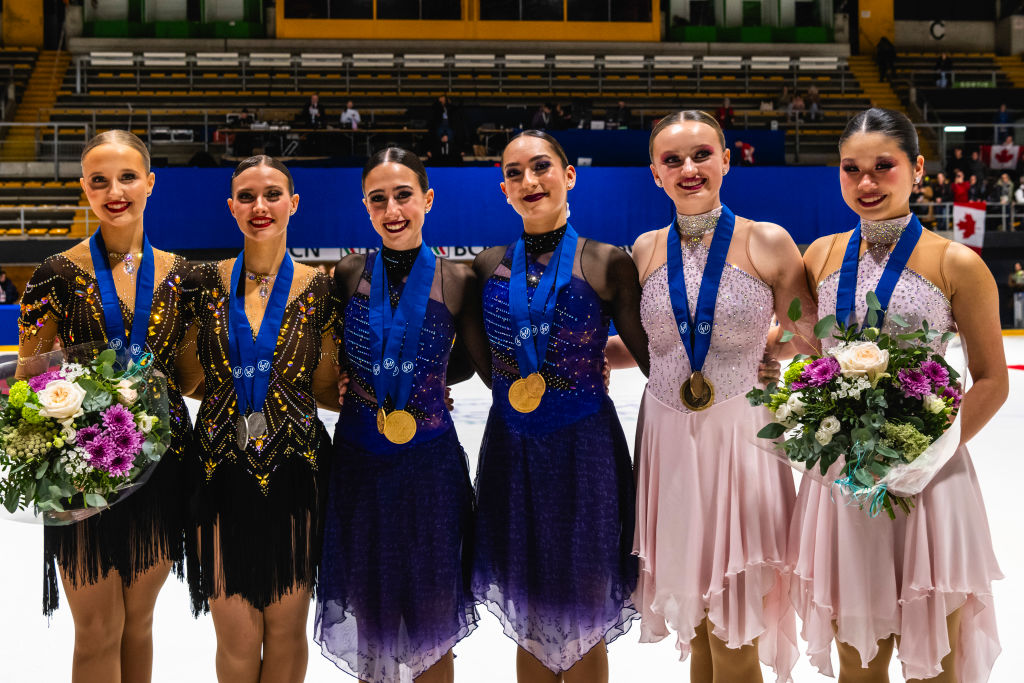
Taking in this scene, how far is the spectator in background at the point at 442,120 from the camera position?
39.8 ft

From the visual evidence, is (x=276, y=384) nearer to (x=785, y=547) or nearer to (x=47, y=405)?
(x=47, y=405)

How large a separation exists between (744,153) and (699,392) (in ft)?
34.7

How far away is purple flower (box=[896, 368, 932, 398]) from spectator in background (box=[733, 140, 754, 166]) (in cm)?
1061

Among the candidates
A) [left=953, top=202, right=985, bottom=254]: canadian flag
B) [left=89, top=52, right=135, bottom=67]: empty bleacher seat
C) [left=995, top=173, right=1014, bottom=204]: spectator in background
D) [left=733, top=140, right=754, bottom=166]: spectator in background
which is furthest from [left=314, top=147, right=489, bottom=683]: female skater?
[left=89, top=52, right=135, bottom=67]: empty bleacher seat

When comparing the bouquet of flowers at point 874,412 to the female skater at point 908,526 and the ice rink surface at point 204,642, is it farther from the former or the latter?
the ice rink surface at point 204,642

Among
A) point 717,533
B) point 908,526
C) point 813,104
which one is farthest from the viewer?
point 813,104

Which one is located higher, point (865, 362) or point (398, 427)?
point (865, 362)

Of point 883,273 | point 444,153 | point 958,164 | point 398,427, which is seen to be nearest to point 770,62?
point 958,164

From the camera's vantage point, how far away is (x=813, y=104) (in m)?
16.1

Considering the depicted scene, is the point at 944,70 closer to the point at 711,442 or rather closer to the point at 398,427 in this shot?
the point at 711,442

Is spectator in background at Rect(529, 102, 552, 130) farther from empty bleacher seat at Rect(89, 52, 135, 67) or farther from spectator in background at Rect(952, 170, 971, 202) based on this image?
empty bleacher seat at Rect(89, 52, 135, 67)

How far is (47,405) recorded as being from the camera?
76.7 inches

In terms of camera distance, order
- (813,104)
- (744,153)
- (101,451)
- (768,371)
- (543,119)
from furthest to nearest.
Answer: (813,104), (543,119), (744,153), (768,371), (101,451)

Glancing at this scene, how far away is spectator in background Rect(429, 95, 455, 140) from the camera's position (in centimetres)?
1212
